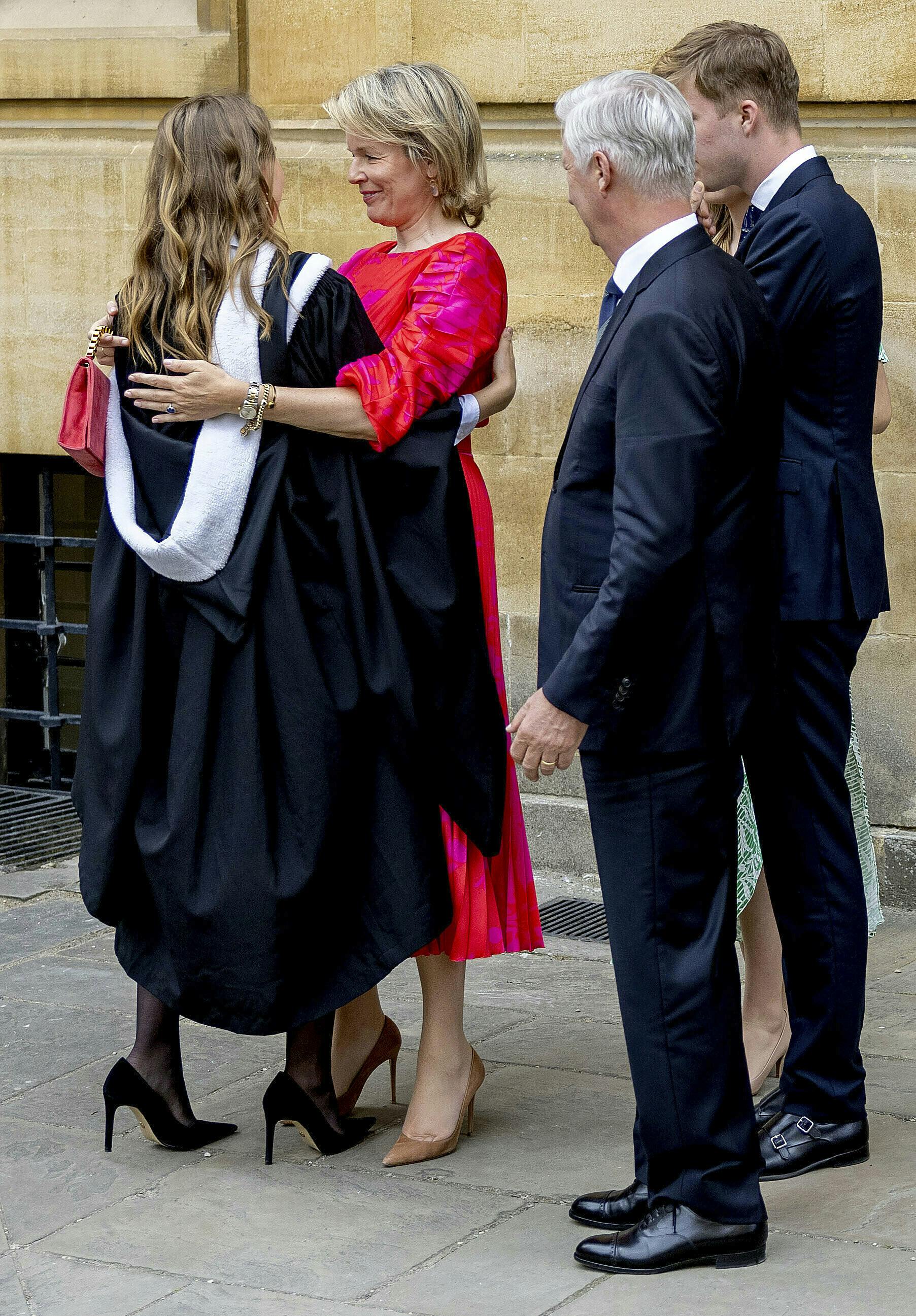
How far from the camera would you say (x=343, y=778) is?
335 cm

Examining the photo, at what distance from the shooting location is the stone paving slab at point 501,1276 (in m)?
2.86

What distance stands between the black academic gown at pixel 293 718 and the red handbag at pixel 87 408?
0.18 feet

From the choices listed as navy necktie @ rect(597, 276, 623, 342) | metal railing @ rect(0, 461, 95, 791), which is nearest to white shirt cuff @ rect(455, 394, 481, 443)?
navy necktie @ rect(597, 276, 623, 342)

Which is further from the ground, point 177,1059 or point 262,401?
point 262,401

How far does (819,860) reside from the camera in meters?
3.37

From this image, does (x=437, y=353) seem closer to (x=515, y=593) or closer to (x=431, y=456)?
(x=431, y=456)

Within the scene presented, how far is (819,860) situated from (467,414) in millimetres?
1072

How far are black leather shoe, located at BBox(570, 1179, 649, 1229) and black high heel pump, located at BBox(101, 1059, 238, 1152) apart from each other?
32.2 inches

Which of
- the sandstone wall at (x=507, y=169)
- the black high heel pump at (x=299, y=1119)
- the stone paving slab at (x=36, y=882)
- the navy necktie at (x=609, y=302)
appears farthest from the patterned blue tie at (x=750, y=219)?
the stone paving slab at (x=36, y=882)

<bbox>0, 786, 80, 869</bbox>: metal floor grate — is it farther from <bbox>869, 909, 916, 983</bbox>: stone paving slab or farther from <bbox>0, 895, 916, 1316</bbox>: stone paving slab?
<bbox>869, 909, 916, 983</bbox>: stone paving slab

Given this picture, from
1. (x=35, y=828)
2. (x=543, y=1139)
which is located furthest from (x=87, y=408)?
(x=35, y=828)

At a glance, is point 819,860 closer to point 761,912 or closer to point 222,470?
point 761,912

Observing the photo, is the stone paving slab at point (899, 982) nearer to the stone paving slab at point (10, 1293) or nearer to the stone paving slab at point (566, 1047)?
the stone paving slab at point (566, 1047)

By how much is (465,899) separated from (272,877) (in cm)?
44
